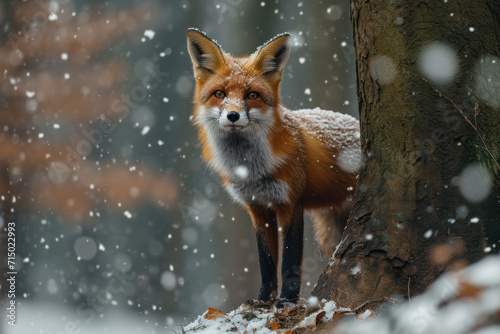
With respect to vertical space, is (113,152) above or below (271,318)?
above

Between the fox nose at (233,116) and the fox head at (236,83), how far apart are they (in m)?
0.01

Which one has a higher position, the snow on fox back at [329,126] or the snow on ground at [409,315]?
the snow on fox back at [329,126]

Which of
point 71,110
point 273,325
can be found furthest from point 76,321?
point 273,325

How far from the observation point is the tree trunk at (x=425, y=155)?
8.32 feet

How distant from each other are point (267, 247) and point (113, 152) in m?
4.97

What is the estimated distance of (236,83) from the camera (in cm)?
307

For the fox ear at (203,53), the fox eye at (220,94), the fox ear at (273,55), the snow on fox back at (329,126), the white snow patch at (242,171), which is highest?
the fox ear at (203,53)

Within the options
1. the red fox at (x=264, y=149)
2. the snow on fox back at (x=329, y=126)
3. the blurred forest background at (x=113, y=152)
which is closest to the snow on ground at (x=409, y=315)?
the red fox at (x=264, y=149)

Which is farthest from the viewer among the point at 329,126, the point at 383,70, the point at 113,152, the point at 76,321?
the point at 76,321

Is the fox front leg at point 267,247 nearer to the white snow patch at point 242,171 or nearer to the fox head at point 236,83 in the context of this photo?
the white snow patch at point 242,171

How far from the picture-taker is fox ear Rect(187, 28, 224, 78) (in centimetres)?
321

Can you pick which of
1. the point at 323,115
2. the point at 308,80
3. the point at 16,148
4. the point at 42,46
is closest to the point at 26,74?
the point at 42,46

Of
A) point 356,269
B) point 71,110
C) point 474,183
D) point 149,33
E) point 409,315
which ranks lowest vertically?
point 356,269

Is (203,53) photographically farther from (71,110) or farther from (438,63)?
(71,110)
